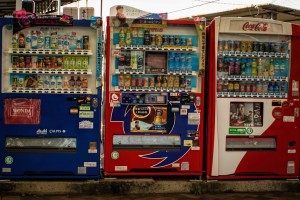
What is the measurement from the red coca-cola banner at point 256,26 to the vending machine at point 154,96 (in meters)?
0.64

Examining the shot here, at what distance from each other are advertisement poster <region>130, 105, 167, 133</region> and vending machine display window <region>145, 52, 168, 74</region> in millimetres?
521

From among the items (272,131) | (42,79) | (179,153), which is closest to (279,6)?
(272,131)

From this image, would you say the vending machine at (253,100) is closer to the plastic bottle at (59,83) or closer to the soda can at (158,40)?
the soda can at (158,40)

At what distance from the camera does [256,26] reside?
5793 millimetres

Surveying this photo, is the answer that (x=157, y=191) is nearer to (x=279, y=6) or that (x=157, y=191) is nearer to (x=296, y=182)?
(x=296, y=182)

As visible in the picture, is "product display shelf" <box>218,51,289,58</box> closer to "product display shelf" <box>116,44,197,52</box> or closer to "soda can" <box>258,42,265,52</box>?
"soda can" <box>258,42,265,52</box>

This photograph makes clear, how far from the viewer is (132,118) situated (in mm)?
5652

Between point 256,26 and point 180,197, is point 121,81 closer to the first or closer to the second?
point 180,197

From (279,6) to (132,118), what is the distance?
8799 mm

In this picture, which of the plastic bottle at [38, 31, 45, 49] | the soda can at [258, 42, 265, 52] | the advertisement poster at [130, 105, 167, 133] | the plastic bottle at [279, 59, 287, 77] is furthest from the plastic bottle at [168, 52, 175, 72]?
the plastic bottle at [38, 31, 45, 49]

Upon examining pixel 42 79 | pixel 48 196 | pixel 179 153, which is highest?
pixel 42 79

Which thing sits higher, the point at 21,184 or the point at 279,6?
the point at 279,6

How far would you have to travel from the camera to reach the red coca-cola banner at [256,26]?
577 centimetres

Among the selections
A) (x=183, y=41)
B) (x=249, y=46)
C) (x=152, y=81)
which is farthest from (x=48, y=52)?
(x=249, y=46)
